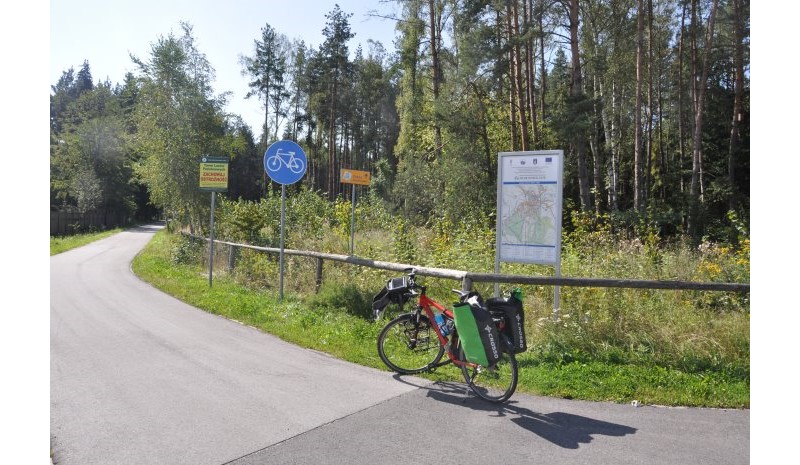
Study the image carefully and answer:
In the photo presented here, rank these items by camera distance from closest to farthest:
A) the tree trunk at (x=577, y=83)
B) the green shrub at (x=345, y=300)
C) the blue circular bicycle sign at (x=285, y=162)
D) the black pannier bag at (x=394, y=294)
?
the black pannier bag at (x=394, y=294) < the green shrub at (x=345, y=300) < the blue circular bicycle sign at (x=285, y=162) < the tree trunk at (x=577, y=83)

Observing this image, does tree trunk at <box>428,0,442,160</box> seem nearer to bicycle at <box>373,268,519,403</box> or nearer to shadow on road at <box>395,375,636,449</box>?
bicycle at <box>373,268,519,403</box>

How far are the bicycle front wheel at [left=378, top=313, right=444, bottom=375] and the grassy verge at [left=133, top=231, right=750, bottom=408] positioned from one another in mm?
174

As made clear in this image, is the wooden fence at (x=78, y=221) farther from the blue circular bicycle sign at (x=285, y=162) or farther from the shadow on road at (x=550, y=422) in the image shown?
the shadow on road at (x=550, y=422)

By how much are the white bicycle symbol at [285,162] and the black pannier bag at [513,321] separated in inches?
239

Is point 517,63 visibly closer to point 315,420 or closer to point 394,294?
point 394,294

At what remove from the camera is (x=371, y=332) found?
7574 millimetres

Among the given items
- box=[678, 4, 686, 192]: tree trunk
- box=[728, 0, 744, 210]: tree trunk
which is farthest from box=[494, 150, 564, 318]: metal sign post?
Result: box=[678, 4, 686, 192]: tree trunk

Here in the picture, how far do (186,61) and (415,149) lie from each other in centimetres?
1365

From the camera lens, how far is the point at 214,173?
1216 centimetres

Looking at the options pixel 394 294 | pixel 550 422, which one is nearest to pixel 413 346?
pixel 394 294

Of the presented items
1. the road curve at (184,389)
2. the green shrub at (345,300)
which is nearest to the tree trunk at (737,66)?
the green shrub at (345,300)

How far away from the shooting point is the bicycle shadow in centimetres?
411

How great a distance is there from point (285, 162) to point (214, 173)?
2.82 meters

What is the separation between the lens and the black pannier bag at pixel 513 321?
5.19 meters
